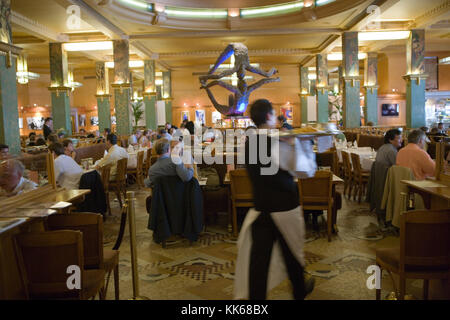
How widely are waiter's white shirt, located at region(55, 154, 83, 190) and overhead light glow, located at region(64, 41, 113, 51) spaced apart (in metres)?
8.53

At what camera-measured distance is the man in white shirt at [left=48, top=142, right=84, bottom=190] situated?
5.17m

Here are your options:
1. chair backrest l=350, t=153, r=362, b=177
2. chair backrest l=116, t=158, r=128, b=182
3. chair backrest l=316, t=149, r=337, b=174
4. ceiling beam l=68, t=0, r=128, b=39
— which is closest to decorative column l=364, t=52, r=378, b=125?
chair backrest l=316, t=149, r=337, b=174

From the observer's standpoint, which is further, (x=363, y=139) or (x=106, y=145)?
(x=363, y=139)

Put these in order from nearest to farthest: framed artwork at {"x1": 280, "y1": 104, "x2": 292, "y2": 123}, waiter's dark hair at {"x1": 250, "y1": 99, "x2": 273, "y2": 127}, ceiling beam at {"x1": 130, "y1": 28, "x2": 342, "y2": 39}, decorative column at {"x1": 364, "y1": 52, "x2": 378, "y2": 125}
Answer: waiter's dark hair at {"x1": 250, "y1": 99, "x2": 273, "y2": 127}
ceiling beam at {"x1": 130, "y1": 28, "x2": 342, "y2": 39}
decorative column at {"x1": 364, "y1": 52, "x2": 378, "y2": 125}
framed artwork at {"x1": 280, "y1": 104, "x2": 292, "y2": 123}

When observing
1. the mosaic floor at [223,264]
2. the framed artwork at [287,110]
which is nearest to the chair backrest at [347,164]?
the mosaic floor at [223,264]

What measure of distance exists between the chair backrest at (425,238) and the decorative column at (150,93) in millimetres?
14376

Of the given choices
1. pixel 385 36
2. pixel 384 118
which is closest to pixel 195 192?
pixel 385 36

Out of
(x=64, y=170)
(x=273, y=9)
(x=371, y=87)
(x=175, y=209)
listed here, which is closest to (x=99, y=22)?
(x=273, y=9)

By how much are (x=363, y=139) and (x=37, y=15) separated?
9266 millimetres

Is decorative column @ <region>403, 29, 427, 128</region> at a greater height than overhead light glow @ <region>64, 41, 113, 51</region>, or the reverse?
overhead light glow @ <region>64, 41, 113, 51</region>

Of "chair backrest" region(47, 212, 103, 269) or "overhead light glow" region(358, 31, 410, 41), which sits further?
"overhead light glow" region(358, 31, 410, 41)

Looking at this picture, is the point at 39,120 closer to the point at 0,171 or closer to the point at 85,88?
the point at 85,88

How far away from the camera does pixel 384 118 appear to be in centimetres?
1858

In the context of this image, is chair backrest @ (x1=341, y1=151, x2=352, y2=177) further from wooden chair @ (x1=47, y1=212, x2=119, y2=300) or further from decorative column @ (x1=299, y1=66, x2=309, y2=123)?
decorative column @ (x1=299, y1=66, x2=309, y2=123)
